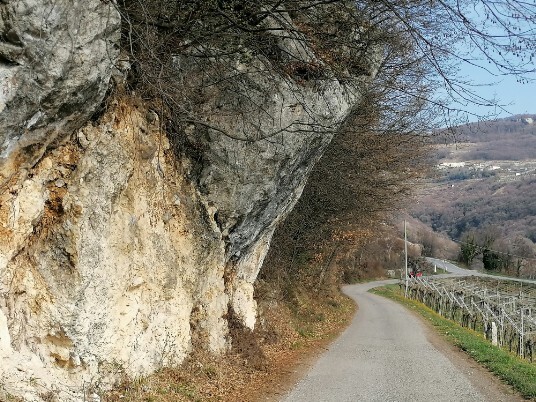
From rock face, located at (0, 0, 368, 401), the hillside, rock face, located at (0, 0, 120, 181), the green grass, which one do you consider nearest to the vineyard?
the green grass

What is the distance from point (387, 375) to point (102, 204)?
6.91 meters

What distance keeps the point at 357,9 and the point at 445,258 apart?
329 feet

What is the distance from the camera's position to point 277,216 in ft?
43.8

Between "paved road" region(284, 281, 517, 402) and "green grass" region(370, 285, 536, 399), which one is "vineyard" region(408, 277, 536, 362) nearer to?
"green grass" region(370, 285, 536, 399)

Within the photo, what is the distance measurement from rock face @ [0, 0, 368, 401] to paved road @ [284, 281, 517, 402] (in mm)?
2260

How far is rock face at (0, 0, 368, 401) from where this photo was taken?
18.2 ft

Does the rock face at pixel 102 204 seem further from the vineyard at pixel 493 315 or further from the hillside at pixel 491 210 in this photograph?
the hillside at pixel 491 210

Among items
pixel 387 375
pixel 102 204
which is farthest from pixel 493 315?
pixel 102 204

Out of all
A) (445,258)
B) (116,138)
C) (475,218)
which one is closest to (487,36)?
(116,138)

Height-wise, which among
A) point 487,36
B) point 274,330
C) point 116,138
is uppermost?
point 487,36

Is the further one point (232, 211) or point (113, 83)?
point (232, 211)

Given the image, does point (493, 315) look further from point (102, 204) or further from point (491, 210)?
point (491, 210)

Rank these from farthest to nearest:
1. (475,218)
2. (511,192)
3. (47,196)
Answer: (511,192)
(475,218)
(47,196)

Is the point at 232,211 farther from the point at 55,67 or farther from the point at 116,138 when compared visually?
the point at 55,67
